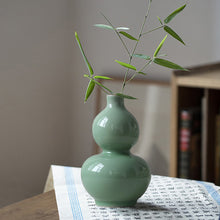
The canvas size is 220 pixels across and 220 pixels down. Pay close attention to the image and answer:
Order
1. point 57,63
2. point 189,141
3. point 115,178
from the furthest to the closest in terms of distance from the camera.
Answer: point 57,63 < point 189,141 < point 115,178

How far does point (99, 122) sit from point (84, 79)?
1.41 m

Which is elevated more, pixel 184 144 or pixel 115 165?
pixel 115 165

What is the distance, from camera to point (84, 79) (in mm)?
2199

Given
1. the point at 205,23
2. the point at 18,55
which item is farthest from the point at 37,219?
the point at 205,23

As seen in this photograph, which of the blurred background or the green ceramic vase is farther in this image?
the blurred background

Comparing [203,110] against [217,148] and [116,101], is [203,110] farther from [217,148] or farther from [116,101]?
[116,101]

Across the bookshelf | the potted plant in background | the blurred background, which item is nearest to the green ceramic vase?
the potted plant in background

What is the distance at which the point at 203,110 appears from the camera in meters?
1.69

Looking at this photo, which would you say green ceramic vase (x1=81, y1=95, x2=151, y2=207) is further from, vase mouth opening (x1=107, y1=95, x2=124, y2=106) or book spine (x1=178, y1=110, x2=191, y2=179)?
book spine (x1=178, y1=110, x2=191, y2=179)

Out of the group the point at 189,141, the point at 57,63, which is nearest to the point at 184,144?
the point at 189,141

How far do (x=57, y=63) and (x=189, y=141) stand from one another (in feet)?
2.64

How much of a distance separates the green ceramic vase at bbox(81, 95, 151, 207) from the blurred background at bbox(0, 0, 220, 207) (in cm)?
116

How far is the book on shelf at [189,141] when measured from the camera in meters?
1.67

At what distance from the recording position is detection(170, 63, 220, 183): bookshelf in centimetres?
164
